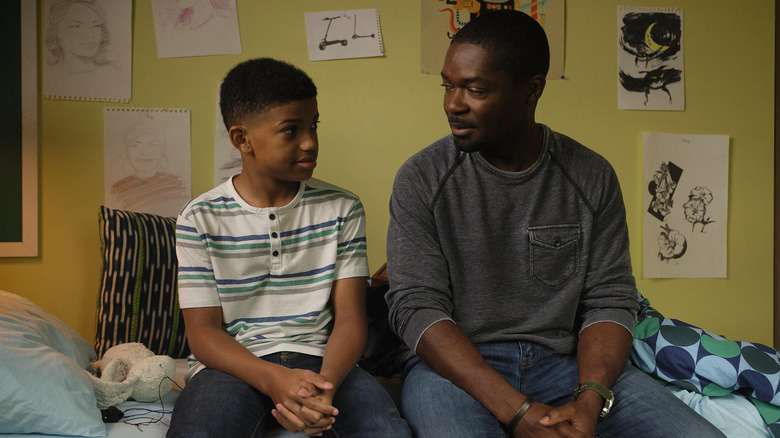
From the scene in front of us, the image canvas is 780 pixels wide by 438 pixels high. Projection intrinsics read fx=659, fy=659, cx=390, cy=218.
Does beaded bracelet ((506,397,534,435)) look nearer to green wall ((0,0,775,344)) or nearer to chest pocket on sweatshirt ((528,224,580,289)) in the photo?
chest pocket on sweatshirt ((528,224,580,289))

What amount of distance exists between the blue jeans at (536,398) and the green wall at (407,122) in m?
0.86

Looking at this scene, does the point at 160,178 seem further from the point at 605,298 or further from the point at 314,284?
the point at 605,298

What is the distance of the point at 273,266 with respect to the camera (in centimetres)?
140

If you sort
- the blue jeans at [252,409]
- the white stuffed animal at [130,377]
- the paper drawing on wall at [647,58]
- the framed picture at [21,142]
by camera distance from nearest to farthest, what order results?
the blue jeans at [252,409], the white stuffed animal at [130,377], the framed picture at [21,142], the paper drawing on wall at [647,58]

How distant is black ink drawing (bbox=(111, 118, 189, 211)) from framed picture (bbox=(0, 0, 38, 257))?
0.24 m

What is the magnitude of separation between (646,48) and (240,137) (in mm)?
1470

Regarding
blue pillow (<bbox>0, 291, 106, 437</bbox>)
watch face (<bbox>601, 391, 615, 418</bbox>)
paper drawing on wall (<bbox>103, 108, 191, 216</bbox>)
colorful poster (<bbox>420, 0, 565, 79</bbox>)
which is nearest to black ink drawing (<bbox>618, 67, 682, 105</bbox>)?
colorful poster (<bbox>420, 0, 565, 79</bbox>)

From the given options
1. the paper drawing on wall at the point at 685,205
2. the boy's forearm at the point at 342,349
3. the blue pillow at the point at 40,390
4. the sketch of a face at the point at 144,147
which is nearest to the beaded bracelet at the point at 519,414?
the boy's forearm at the point at 342,349

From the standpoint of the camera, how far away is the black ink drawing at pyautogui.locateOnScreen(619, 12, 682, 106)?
221 centimetres

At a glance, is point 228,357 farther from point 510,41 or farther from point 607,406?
point 510,41

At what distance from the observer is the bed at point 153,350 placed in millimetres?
1221

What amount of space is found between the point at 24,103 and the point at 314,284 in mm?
1142

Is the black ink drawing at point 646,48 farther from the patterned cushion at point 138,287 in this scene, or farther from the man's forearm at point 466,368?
the patterned cushion at point 138,287

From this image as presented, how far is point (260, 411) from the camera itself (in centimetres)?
125
